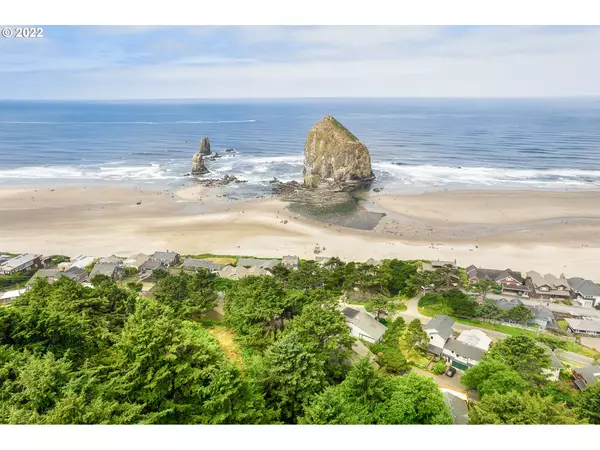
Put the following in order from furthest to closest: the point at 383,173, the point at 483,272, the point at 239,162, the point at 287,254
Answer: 1. the point at 239,162
2. the point at 383,173
3. the point at 287,254
4. the point at 483,272

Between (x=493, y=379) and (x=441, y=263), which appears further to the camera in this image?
(x=441, y=263)

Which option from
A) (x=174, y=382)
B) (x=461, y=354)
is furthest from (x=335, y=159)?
(x=174, y=382)

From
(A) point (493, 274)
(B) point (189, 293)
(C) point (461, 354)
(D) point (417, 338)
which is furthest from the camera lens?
(A) point (493, 274)

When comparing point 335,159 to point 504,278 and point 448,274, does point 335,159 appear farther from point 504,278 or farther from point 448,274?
point 504,278

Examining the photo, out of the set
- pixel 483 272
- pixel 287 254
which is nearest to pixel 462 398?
pixel 483 272

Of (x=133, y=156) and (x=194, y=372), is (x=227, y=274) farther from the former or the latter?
(x=133, y=156)

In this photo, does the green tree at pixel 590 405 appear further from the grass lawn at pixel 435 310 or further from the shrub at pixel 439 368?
the grass lawn at pixel 435 310
